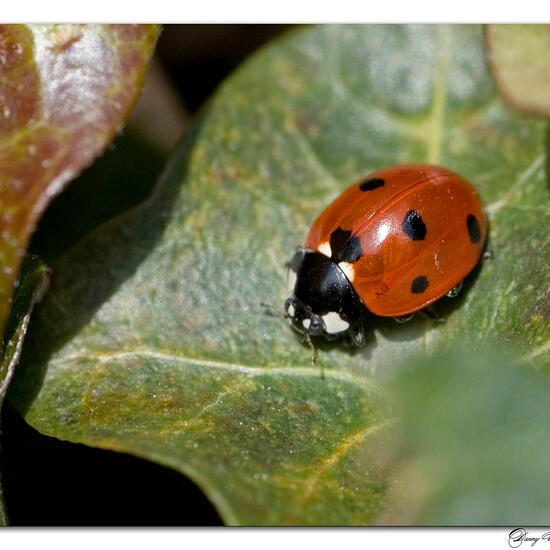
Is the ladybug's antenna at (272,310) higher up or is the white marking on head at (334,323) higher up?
the ladybug's antenna at (272,310)

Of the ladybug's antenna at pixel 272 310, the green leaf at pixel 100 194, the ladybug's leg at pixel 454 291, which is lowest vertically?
the ladybug's leg at pixel 454 291

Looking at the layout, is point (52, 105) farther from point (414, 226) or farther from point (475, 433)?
point (475, 433)

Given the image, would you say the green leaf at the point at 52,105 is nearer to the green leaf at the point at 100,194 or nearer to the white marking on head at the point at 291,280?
the green leaf at the point at 100,194

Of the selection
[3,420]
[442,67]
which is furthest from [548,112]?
[3,420]

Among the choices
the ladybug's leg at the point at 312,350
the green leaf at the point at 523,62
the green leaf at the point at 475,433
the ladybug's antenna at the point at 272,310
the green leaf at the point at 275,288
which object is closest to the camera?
the green leaf at the point at 475,433

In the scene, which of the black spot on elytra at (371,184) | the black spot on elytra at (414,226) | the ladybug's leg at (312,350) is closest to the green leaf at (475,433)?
the ladybug's leg at (312,350)

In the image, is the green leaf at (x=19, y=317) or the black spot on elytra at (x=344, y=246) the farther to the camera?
the black spot on elytra at (x=344, y=246)
